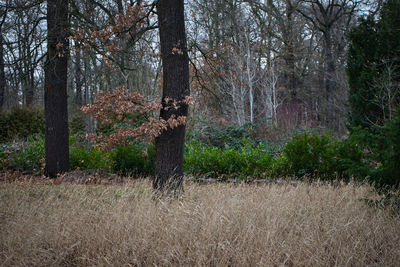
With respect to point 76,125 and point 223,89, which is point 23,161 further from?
point 223,89

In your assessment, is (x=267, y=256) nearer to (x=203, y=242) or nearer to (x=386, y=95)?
(x=203, y=242)

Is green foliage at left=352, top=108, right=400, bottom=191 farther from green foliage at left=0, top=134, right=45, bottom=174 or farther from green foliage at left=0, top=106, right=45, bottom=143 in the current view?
green foliage at left=0, top=106, right=45, bottom=143

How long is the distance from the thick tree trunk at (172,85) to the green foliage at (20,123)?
1070 centimetres

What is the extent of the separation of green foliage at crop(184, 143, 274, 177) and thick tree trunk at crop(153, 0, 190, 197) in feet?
9.00

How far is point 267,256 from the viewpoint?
2916 mm

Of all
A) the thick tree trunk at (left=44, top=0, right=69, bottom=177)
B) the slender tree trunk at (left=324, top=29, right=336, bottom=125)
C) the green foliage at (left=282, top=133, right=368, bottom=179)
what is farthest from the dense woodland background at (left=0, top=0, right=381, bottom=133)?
the green foliage at (left=282, top=133, right=368, bottom=179)

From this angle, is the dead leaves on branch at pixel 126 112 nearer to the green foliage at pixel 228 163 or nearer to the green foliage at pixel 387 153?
the green foliage at pixel 387 153

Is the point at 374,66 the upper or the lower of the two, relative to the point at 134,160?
upper

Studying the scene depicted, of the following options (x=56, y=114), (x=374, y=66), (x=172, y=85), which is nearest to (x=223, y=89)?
(x=374, y=66)

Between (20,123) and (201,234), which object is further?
(20,123)

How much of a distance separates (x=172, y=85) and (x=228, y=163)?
3.52 metres

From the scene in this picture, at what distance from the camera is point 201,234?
10.9 feet

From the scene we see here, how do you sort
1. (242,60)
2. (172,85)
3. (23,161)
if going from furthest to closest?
1. (242,60)
2. (23,161)
3. (172,85)

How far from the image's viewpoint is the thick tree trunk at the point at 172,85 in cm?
486
